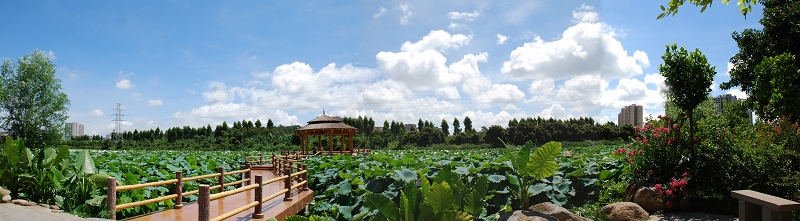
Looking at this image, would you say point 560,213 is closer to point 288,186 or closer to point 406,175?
point 406,175

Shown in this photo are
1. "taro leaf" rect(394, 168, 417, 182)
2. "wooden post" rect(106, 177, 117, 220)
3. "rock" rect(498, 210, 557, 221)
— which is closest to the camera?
"rock" rect(498, 210, 557, 221)

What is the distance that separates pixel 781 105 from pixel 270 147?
1390 inches

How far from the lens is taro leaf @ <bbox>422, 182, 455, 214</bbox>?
3793mm

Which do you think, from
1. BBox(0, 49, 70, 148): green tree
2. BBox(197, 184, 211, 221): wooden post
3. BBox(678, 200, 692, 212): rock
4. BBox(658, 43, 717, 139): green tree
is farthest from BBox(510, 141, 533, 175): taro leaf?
BBox(0, 49, 70, 148): green tree

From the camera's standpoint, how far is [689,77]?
30.1 ft

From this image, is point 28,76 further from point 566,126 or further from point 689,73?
point 566,126

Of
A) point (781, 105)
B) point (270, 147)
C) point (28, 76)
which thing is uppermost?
point (28, 76)

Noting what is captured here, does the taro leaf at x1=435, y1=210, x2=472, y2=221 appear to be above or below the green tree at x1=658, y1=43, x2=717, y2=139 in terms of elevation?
below

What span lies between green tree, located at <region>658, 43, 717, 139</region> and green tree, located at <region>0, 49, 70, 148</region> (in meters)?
32.1

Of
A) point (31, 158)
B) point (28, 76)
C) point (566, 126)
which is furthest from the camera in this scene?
point (566, 126)

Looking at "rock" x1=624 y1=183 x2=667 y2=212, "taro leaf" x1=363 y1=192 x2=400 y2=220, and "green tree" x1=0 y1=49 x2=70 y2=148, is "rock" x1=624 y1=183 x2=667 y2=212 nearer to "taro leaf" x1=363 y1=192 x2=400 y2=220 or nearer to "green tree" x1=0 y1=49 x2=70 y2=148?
"taro leaf" x1=363 y1=192 x2=400 y2=220

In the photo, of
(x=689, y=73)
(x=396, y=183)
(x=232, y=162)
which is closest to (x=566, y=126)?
(x=232, y=162)

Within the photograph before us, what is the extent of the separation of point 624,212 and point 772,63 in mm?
7633

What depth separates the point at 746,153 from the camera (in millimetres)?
8211
